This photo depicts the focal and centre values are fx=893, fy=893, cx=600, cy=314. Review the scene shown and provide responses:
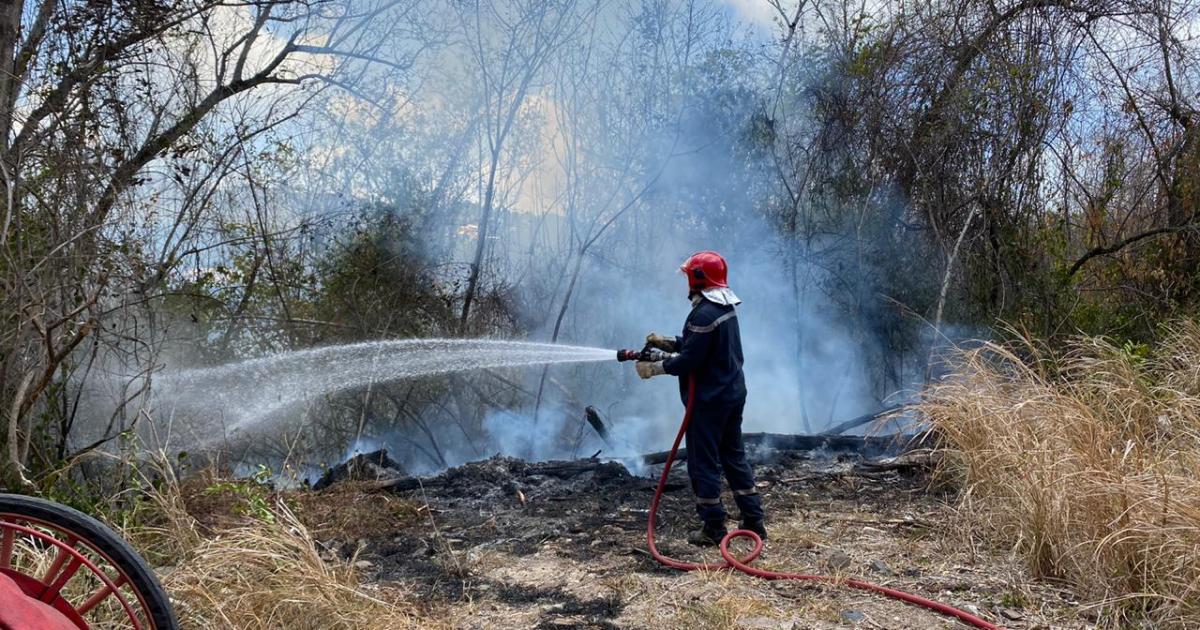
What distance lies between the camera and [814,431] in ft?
38.0

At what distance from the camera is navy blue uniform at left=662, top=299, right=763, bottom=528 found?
5312 millimetres

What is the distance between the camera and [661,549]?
5.33 m

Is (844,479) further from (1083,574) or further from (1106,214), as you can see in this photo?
(1106,214)

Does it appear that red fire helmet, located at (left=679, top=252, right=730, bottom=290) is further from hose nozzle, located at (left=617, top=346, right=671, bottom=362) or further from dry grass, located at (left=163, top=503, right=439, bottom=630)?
dry grass, located at (left=163, top=503, right=439, bottom=630)

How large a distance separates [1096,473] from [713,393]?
2.04 meters

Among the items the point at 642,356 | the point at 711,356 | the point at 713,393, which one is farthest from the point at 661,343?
the point at 713,393

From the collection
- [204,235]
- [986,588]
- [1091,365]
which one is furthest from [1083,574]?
[204,235]

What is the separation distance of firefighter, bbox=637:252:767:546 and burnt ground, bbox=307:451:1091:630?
0.89 ft

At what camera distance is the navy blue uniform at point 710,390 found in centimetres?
531

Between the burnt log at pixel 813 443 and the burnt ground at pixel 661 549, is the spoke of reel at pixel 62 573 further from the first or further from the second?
the burnt log at pixel 813 443

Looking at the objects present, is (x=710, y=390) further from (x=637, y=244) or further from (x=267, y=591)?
(x=637, y=244)

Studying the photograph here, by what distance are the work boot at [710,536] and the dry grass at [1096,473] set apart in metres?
1.45

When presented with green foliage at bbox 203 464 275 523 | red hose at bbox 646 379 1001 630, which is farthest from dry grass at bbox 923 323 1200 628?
green foliage at bbox 203 464 275 523

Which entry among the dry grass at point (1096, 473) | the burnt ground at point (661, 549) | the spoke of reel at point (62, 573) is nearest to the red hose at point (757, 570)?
the burnt ground at point (661, 549)
